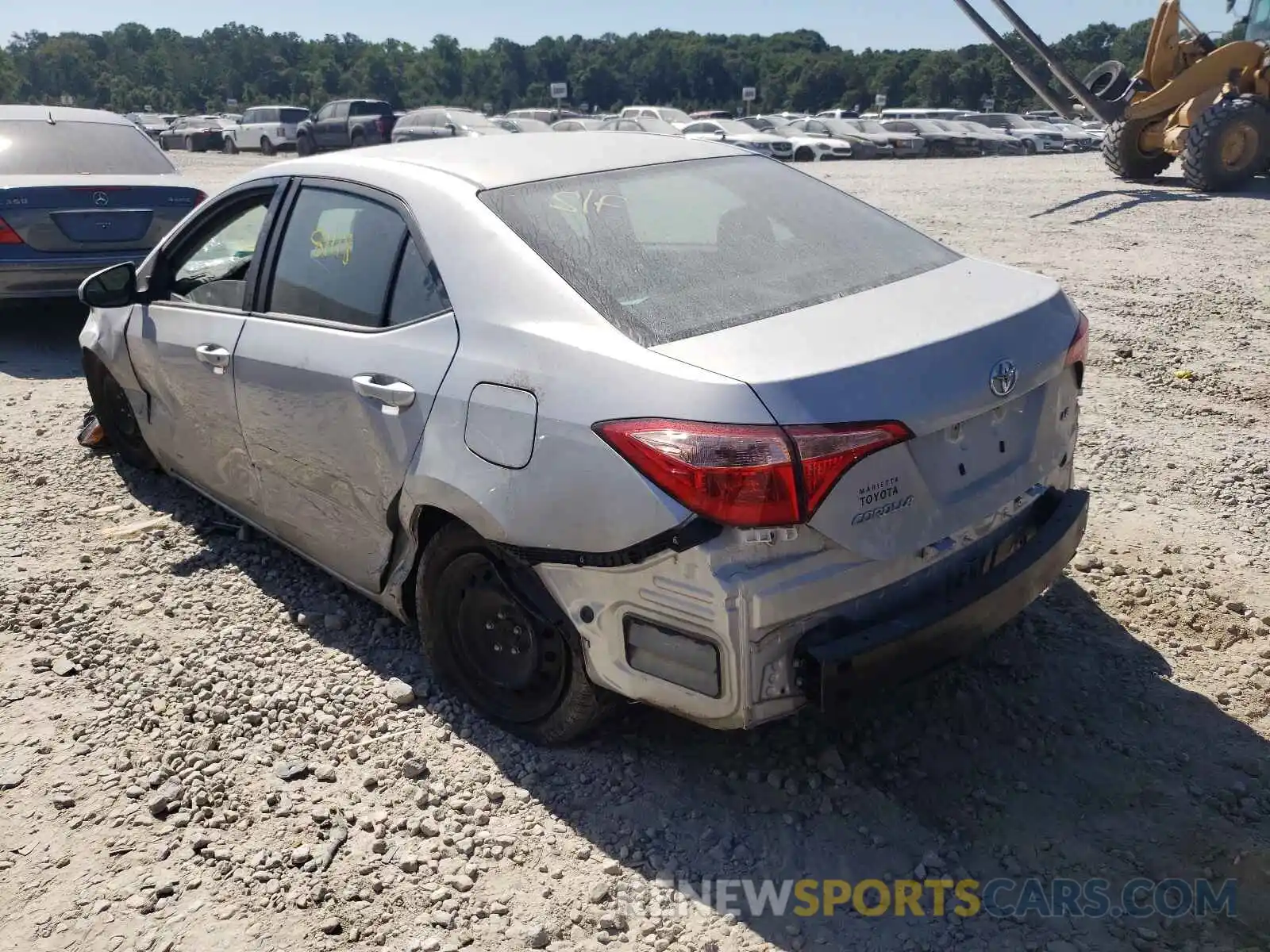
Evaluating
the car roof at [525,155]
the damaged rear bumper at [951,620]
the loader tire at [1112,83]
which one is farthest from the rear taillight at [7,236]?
the loader tire at [1112,83]

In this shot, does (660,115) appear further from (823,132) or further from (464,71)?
(464,71)

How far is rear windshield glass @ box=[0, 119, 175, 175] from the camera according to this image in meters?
7.81

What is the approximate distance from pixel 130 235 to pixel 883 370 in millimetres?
6767

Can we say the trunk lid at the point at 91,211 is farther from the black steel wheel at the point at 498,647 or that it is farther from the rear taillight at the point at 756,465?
the rear taillight at the point at 756,465

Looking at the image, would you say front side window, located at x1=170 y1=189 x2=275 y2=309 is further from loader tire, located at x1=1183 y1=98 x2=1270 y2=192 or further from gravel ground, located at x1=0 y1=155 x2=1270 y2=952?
loader tire, located at x1=1183 y1=98 x2=1270 y2=192

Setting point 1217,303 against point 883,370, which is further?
point 1217,303

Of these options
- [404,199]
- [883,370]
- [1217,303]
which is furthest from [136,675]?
[1217,303]

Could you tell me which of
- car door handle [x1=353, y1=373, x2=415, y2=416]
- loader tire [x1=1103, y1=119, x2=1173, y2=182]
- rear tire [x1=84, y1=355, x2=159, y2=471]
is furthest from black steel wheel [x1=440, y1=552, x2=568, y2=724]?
loader tire [x1=1103, y1=119, x2=1173, y2=182]

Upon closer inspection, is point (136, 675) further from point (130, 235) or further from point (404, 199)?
point (130, 235)

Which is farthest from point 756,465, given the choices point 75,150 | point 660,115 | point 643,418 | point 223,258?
point 660,115

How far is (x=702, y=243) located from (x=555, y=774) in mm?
1635

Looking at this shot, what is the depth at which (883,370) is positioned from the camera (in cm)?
256

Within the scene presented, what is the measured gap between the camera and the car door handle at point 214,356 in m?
3.97

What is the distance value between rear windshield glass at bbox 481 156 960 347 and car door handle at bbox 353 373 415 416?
0.56 m
